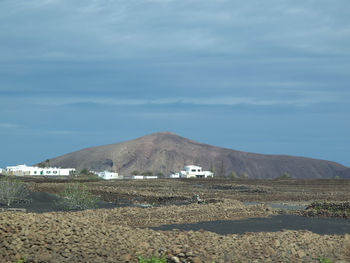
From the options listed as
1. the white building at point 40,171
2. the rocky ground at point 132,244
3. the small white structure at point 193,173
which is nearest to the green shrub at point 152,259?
the rocky ground at point 132,244

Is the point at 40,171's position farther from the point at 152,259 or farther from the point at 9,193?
the point at 152,259

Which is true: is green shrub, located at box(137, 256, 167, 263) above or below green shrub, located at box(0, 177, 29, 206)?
below

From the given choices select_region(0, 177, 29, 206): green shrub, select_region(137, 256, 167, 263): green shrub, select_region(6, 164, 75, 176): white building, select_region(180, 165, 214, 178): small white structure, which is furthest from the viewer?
select_region(180, 165, 214, 178): small white structure

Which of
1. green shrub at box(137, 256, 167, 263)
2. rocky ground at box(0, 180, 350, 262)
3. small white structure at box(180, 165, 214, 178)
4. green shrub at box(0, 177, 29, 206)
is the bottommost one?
green shrub at box(137, 256, 167, 263)

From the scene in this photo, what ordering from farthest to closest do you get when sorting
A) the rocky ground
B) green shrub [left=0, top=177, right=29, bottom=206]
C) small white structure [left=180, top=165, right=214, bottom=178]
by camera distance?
small white structure [left=180, top=165, right=214, bottom=178] < green shrub [left=0, top=177, right=29, bottom=206] < the rocky ground

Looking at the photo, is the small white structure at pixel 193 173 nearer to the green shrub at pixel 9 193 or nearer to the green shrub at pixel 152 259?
the green shrub at pixel 9 193

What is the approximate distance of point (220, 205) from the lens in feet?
85.7

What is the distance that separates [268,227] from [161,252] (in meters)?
8.98

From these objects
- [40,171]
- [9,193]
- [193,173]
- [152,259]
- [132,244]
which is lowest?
[152,259]

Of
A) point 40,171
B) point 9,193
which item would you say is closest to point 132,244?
point 9,193

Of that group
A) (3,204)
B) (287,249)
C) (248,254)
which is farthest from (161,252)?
(3,204)

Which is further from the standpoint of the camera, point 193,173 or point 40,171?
point 193,173

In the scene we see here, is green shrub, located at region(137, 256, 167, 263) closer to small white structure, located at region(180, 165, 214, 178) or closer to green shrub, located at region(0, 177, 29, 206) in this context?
green shrub, located at region(0, 177, 29, 206)

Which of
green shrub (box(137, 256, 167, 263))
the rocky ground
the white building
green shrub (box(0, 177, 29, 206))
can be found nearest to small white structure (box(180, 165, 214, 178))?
the white building
